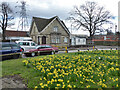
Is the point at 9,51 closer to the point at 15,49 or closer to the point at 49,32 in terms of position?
the point at 15,49

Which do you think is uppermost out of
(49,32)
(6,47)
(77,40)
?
(49,32)

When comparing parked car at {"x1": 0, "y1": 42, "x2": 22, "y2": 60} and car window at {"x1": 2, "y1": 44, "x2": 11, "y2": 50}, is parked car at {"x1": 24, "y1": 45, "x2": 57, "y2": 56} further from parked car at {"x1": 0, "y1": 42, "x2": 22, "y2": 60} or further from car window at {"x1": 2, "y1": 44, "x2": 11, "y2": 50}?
car window at {"x1": 2, "y1": 44, "x2": 11, "y2": 50}

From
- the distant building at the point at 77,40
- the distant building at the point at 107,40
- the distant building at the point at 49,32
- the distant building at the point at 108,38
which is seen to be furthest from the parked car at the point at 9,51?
the distant building at the point at 108,38

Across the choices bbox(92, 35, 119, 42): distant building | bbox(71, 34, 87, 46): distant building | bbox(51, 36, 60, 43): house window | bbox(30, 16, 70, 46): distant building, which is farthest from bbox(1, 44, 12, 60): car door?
bbox(92, 35, 119, 42): distant building

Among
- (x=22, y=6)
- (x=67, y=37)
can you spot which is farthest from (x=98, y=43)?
(x=22, y=6)

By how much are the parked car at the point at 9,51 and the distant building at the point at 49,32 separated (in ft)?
56.2

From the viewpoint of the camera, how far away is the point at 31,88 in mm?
4418

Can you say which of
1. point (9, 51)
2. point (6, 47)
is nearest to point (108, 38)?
point (9, 51)

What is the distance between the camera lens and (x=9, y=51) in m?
10.9

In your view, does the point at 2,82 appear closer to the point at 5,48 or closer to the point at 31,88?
the point at 31,88

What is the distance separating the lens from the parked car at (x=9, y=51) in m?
10.5

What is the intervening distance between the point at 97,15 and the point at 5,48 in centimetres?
3689

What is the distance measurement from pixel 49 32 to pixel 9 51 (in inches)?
758

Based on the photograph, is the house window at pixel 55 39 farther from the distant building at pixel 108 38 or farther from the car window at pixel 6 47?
the distant building at pixel 108 38
